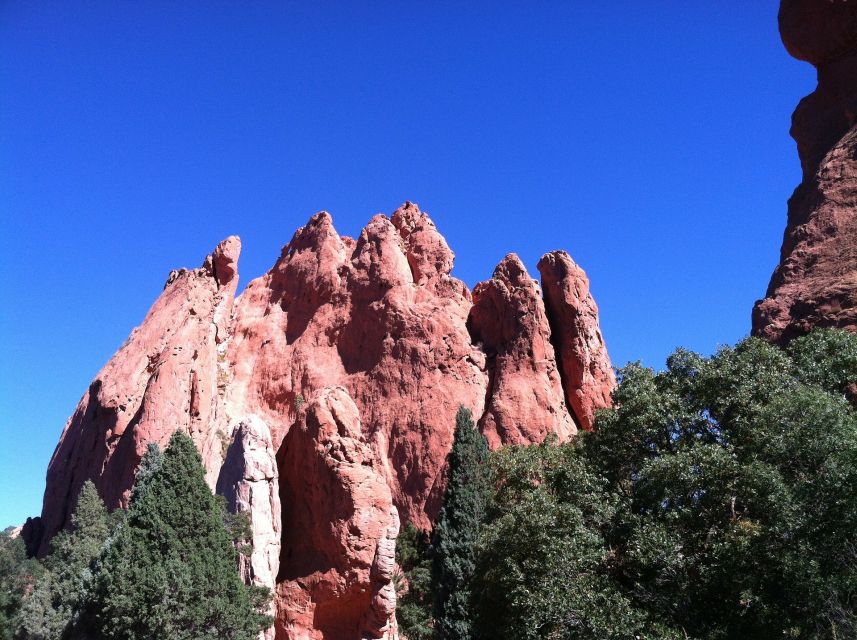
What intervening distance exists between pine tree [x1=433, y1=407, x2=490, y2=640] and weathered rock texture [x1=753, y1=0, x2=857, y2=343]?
1416 cm

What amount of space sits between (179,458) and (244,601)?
592 cm

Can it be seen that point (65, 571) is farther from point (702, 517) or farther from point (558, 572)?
point (702, 517)

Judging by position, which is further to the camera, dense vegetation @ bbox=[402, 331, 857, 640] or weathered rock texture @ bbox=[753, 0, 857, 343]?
weathered rock texture @ bbox=[753, 0, 857, 343]

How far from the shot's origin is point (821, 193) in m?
36.8

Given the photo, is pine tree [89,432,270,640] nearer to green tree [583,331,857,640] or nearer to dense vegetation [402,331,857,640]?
dense vegetation [402,331,857,640]

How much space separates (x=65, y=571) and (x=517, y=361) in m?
27.9

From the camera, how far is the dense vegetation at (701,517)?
17.1 meters

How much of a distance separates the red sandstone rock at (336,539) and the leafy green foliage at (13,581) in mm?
16259

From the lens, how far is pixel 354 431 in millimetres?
36438

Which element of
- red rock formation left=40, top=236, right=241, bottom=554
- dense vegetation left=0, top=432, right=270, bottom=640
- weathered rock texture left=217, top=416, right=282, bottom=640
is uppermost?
red rock formation left=40, top=236, right=241, bottom=554

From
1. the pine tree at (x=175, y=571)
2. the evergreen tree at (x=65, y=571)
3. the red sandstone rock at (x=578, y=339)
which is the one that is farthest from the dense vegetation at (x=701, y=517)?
the red sandstone rock at (x=578, y=339)

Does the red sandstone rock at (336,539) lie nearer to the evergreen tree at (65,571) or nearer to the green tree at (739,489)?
the evergreen tree at (65,571)

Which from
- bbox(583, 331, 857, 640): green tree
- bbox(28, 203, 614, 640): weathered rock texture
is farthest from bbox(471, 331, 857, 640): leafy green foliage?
bbox(28, 203, 614, 640): weathered rock texture

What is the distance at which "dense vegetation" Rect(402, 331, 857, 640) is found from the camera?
17125 mm
